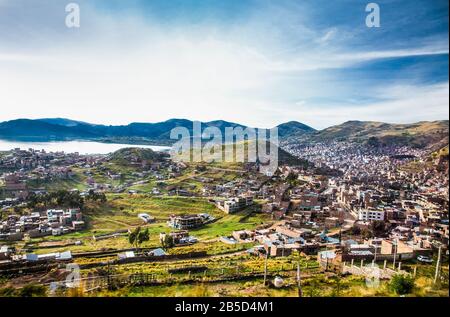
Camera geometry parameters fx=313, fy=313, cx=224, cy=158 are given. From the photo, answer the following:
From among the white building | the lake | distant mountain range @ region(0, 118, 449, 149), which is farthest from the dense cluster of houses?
the lake

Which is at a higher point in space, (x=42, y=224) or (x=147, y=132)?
(x=147, y=132)

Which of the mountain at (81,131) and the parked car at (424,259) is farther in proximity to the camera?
the mountain at (81,131)

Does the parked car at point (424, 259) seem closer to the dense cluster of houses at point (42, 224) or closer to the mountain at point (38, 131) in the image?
the dense cluster of houses at point (42, 224)

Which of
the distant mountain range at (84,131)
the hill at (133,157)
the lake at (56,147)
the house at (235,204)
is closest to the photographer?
the house at (235,204)

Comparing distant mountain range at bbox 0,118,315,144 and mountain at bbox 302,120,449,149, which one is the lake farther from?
mountain at bbox 302,120,449,149

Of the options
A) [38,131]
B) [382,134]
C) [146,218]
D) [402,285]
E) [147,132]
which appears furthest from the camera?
[147,132]

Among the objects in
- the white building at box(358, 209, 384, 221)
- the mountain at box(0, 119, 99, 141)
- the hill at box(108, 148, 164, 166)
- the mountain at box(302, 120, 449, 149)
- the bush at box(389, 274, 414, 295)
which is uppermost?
the mountain at box(0, 119, 99, 141)

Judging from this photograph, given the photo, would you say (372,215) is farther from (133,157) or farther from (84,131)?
(84,131)

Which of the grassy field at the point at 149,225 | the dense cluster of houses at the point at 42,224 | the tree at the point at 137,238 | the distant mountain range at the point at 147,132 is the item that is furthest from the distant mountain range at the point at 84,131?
the tree at the point at 137,238

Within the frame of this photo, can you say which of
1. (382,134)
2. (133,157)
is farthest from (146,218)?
(382,134)

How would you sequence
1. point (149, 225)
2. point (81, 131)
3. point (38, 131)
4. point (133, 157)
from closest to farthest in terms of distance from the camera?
point (149, 225), point (133, 157), point (38, 131), point (81, 131)

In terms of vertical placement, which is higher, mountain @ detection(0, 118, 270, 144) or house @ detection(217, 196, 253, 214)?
mountain @ detection(0, 118, 270, 144)
